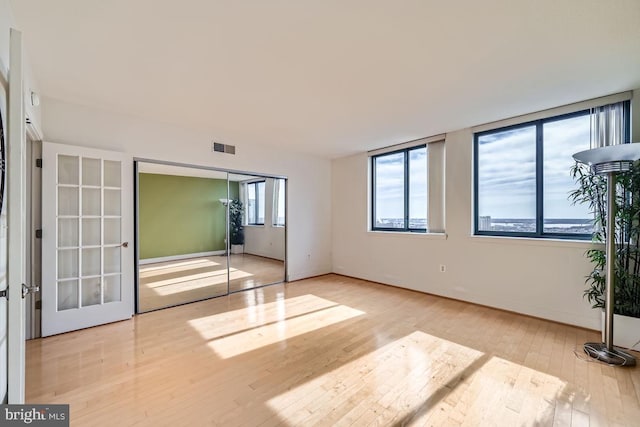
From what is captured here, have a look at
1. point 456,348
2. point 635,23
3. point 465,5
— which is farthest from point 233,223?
point 635,23

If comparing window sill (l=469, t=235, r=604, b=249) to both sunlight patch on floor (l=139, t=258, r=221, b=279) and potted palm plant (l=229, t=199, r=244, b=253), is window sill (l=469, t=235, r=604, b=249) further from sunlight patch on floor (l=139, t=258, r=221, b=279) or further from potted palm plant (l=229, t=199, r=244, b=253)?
sunlight patch on floor (l=139, t=258, r=221, b=279)

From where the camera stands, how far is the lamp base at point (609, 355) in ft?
8.05

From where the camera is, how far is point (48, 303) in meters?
3.04

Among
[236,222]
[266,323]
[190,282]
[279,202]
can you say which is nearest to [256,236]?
[236,222]

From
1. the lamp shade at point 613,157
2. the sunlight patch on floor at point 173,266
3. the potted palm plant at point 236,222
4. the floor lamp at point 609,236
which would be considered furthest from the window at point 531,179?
the sunlight patch on floor at point 173,266

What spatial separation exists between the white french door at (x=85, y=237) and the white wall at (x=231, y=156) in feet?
0.86

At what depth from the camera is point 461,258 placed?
4.24 metres

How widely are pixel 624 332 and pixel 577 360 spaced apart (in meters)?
0.70

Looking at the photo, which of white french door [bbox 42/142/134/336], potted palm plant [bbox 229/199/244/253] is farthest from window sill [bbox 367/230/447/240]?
white french door [bbox 42/142/134/336]

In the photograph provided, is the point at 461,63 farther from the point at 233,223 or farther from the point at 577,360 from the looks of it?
the point at 233,223

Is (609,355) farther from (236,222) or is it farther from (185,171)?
(185,171)

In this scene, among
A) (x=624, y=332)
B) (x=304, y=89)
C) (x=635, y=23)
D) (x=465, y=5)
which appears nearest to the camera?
(x=465, y=5)

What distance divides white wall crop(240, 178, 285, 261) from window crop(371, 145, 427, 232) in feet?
6.41

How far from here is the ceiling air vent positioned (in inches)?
175
